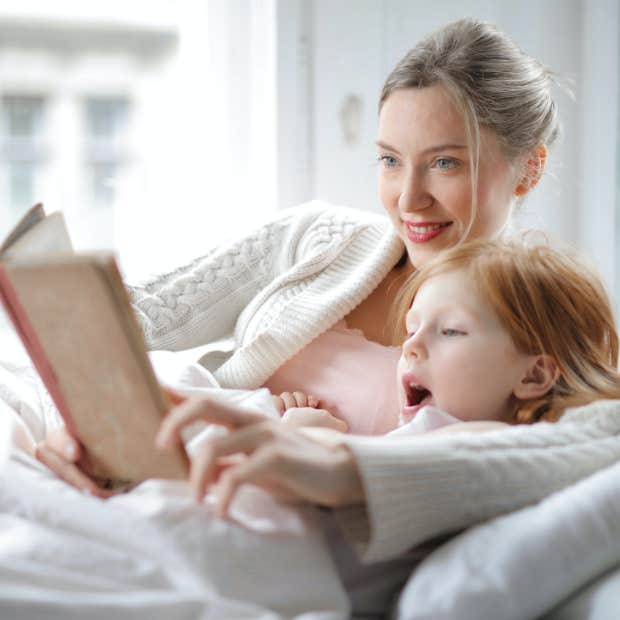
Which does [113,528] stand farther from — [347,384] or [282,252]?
[282,252]

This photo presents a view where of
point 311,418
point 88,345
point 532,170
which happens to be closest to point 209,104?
point 532,170

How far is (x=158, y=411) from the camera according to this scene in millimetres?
845

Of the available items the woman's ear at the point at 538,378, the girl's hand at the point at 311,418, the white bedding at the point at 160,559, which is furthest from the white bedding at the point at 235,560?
the girl's hand at the point at 311,418

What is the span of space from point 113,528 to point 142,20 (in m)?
2.01

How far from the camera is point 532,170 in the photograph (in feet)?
5.42

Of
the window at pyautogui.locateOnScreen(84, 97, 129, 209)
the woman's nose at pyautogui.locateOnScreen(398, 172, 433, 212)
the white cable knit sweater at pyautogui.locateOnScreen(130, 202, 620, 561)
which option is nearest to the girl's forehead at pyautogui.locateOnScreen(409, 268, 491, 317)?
the white cable knit sweater at pyautogui.locateOnScreen(130, 202, 620, 561)

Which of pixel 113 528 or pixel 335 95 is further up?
pixel 335 95

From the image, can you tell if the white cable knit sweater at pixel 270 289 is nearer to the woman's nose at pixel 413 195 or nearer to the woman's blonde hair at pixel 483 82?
the woman's nose at pixel 413 195

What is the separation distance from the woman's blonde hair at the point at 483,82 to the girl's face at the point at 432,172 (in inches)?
0.6

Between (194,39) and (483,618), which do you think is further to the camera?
(194,39)

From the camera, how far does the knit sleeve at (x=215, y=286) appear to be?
1.67 m

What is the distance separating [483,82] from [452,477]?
85cm

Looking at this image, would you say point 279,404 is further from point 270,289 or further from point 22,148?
point 22,148

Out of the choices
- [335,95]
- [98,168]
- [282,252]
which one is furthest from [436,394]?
[98,168]
